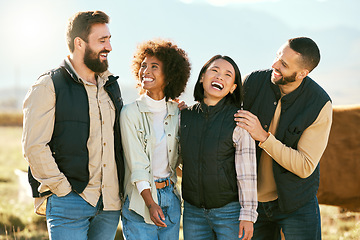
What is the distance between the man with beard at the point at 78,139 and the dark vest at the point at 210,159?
52cm

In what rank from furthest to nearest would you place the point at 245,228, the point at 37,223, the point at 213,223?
the point at 37,223
the point at 213,223
the point at 245,228

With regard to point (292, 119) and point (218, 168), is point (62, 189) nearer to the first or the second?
point (218, 168)

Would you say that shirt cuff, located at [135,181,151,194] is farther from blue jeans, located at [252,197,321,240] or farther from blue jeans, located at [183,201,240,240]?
blue jeans, located at [252,197,321,240]

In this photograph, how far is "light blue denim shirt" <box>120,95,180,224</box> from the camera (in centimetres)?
287

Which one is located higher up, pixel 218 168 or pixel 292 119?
pixel 292 119

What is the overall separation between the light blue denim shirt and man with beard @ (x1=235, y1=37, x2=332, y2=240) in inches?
25.8

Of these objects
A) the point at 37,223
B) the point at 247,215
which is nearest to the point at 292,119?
the point at 247,215

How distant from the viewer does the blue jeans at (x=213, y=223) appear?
285 centimetres

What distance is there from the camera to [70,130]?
9.31 feet

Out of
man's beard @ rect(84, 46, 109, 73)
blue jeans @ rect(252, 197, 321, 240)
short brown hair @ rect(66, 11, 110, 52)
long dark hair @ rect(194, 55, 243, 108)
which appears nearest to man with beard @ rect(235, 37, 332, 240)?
blue jeans @ rect(252, 197, 321, 240)

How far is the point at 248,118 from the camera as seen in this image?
2912 millimetres

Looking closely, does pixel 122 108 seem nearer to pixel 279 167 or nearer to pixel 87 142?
pixel 87 142

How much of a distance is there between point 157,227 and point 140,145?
23.4 inches

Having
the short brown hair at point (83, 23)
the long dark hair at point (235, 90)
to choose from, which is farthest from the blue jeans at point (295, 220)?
the short brown hair at point (83, 23)
